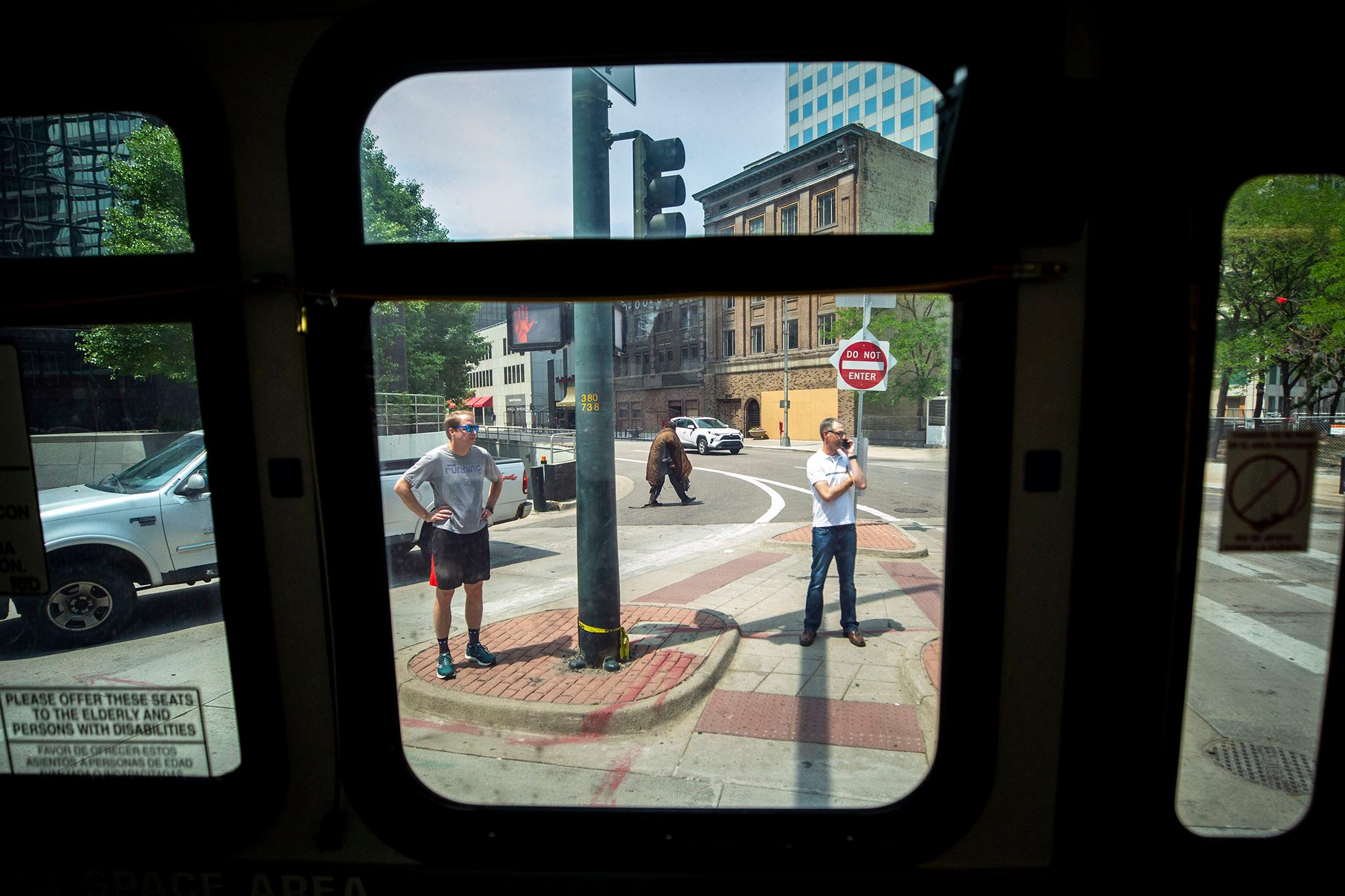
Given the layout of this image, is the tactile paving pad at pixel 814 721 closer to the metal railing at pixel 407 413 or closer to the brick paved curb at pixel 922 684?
the brick paved curb at pixel 922 684

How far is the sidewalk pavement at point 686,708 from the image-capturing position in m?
2.81

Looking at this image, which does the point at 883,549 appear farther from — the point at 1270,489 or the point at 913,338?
the point at 1270,489

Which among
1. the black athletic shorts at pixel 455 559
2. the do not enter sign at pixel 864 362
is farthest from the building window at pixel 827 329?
the black athletic shorts at pixel 455 559

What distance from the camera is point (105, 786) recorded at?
1800mm

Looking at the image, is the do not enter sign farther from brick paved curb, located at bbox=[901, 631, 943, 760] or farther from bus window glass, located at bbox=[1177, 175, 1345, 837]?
bus window glass, located at bbox=[1177, 175, 1345, 837]

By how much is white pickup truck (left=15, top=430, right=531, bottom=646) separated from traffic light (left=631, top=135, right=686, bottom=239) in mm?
1781

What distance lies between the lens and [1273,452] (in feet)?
5.14

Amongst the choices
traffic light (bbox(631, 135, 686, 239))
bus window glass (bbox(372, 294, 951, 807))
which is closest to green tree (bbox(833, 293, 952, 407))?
bus window glass (bbox(372, 294, 951, 807))

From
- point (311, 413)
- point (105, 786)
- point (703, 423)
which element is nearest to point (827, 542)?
point (311, 413)

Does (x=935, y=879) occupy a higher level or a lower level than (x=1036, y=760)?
lower

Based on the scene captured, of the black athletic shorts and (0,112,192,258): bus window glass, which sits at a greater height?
(0,112,192,258): bus window glass

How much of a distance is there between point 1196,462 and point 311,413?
2.44m

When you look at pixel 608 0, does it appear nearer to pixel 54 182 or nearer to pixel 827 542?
pixel 54 182

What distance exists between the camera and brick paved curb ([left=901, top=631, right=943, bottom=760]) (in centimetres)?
317
